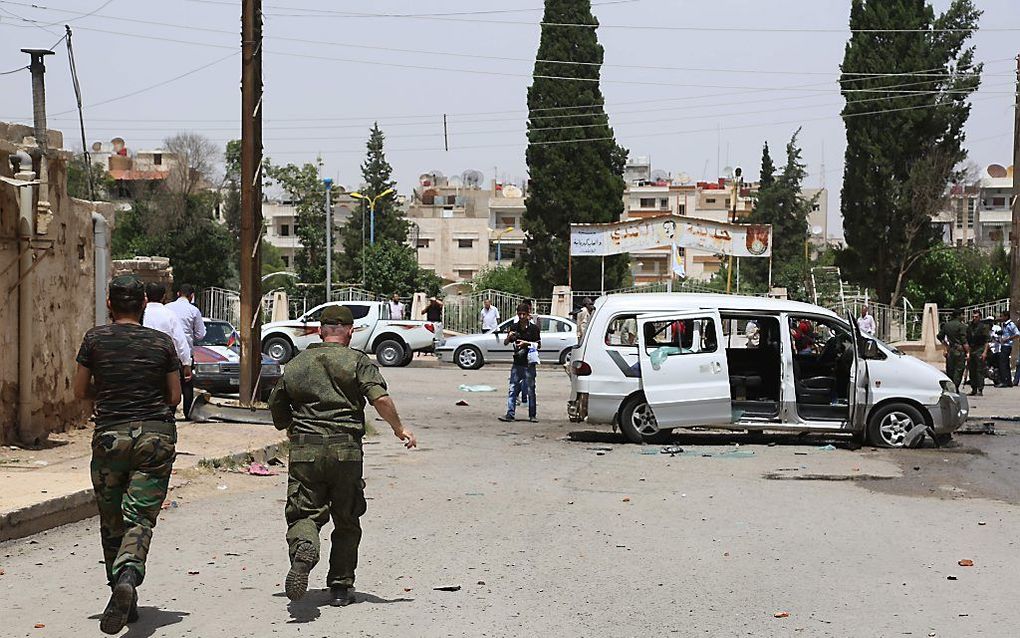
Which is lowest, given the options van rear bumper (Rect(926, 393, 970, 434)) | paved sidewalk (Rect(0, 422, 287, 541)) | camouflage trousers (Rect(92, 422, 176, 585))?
paved sidewalk (Rect(0, 422, 287, 541))

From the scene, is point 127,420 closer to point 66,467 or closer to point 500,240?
point 66,467

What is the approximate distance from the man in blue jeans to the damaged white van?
272 centimetres

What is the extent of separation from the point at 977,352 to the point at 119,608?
22.1m

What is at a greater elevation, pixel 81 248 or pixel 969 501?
pixel 81 248

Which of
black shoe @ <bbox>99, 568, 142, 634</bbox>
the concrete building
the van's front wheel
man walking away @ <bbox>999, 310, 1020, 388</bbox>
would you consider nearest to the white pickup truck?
man walking away @ <bbox>999, 310, 1020, 388</bbox>

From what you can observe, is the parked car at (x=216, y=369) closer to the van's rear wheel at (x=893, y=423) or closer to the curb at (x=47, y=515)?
the van's rear wheel at (x=893, y=423)

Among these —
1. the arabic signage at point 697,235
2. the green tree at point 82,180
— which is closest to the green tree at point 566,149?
the arabic signage at point 697,235

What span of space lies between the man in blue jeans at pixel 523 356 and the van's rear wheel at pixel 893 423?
17.5ft

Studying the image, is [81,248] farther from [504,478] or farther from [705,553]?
[705,553]

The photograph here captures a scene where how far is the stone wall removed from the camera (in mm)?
12750

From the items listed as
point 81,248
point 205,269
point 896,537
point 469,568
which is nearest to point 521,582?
point 469,568

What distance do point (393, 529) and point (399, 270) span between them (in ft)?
125

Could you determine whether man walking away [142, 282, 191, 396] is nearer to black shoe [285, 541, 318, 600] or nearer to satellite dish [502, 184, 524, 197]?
black shoe [285, 541, 318, 600]

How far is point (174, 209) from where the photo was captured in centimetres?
6194
